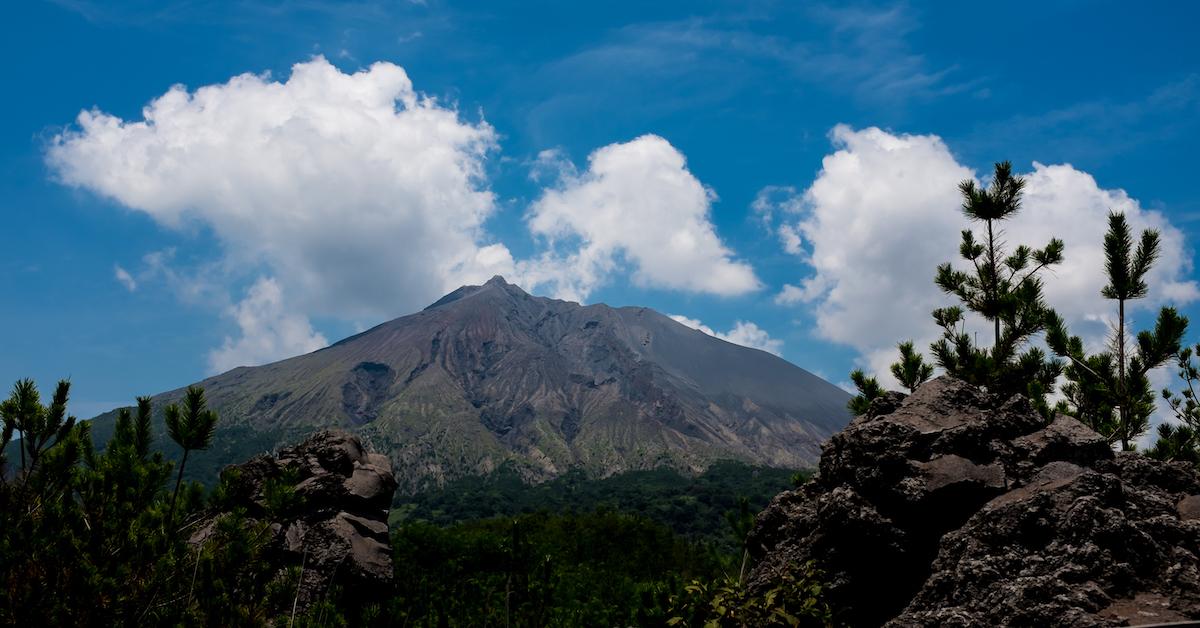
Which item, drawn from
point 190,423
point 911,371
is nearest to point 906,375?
point 911,371

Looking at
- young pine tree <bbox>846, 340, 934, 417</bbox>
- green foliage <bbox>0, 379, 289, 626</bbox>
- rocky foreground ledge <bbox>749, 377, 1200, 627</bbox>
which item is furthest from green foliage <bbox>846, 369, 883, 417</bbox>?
green foliage <bbox>0, 379, 289, 626</bbox>

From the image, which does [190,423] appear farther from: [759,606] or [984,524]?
[984,524]

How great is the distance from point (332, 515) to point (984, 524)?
13439 millimetres

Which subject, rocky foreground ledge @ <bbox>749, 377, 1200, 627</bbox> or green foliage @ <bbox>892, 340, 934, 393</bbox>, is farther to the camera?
green foliage @ <bbox>892, 340, 934, 393</bbox>

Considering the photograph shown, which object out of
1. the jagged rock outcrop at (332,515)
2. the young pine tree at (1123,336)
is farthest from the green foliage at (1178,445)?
the jagged rock outcrop at (332,515)

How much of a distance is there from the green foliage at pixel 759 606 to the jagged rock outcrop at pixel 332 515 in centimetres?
805

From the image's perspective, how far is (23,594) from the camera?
6.36 m

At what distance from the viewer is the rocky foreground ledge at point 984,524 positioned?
6.02 metres

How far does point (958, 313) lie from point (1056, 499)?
41.7ft

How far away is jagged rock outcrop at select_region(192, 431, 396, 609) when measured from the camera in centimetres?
1426

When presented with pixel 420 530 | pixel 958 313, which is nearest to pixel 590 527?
pixel 420 530

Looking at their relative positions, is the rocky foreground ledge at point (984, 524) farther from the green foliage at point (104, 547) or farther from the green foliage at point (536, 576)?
the green foliage at point (104, 547)

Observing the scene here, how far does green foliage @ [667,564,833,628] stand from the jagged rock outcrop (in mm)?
8053

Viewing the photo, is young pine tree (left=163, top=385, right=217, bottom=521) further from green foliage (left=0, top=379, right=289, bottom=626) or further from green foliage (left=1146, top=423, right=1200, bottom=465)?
green foliage (left=1146, top=423, right=1200, bottom=465)
